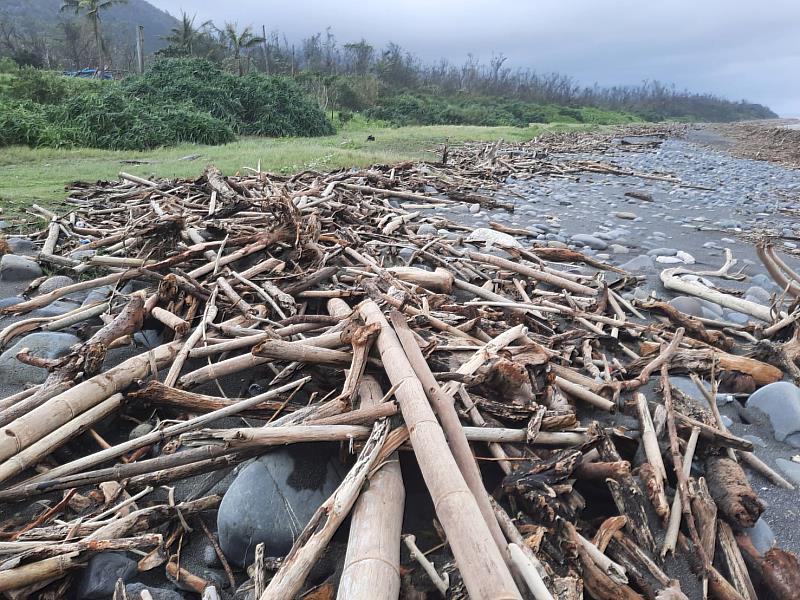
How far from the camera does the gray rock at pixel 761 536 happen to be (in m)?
1.90

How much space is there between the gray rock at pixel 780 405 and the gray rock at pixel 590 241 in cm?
320

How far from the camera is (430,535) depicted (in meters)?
1.80

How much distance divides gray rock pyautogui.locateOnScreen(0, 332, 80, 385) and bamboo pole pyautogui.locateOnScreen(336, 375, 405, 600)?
2.22 meters

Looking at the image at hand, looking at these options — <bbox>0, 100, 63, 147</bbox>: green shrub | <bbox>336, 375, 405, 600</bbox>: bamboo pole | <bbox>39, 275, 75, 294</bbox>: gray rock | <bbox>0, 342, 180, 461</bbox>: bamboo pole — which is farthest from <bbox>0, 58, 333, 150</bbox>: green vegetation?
<bbox>336, 375, 405, 600</bbox>: bamboo pole

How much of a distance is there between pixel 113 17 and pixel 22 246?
141 m

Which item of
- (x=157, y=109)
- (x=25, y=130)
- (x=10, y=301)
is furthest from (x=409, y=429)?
(x=157, y=109)

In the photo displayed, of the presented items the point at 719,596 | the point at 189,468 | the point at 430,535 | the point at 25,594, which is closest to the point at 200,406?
the point at 189,468

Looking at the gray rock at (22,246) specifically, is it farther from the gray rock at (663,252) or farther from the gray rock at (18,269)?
the gray rock at (663,252)

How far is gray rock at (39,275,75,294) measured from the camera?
3.99 meters

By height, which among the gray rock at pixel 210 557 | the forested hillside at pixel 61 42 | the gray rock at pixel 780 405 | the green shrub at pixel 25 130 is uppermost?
the forested hillside at pixel 61 42

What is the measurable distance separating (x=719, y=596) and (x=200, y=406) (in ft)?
7.05

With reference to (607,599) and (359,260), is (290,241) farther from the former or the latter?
(607,599)

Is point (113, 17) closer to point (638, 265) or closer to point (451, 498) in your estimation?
point (638, 265)

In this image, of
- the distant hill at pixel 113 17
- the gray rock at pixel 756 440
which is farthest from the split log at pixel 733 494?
the distant hill at pixel 113 17
